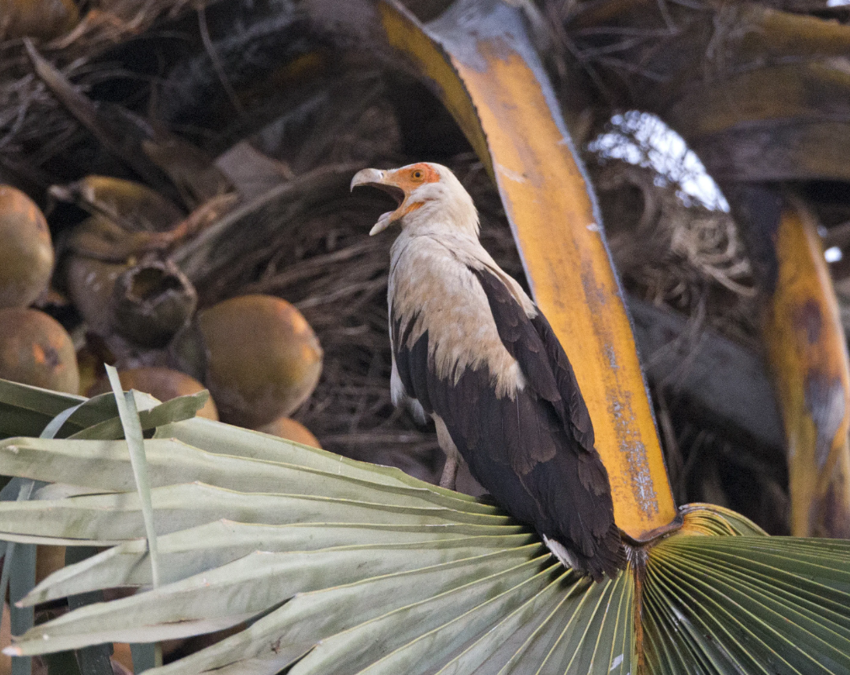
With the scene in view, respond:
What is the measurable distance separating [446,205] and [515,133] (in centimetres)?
53

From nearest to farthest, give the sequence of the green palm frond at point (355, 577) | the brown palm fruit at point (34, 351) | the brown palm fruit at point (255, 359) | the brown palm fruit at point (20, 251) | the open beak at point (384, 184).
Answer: the green palm frond at point (355, 577) < the open beak at point (384, 184) < the brown palm fruit at point (34, 351) < the brown palm fruit at point (20, 251) < the brown palm fruit at point (255, 359)

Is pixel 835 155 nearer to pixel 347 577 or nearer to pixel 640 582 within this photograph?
pixel 640 582

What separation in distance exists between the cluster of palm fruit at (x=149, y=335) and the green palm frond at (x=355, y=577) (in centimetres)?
91

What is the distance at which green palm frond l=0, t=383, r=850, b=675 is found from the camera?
0.75 metres

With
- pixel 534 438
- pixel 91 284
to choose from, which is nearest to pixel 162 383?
pixel 91 284

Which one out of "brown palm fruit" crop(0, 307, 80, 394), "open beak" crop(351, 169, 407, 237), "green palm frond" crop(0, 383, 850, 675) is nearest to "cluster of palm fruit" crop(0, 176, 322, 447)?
"brown palm fruit" crop(0, 307, 80, 394)

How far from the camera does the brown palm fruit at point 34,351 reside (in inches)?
67.1

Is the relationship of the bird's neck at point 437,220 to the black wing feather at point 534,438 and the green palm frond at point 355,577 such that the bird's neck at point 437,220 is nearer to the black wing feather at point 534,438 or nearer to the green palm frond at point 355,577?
the black wing feather at point 534,438

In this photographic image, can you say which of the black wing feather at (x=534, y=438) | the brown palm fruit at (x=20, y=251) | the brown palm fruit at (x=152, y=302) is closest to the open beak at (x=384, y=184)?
the black wing feather at (x=534, y=438)

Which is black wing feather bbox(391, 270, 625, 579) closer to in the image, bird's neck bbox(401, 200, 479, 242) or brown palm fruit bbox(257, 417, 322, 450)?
bird's neck bbox(401, 200, 479, 242)

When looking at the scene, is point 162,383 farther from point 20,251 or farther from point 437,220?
point 437,220

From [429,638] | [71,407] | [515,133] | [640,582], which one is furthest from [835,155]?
[71,407]

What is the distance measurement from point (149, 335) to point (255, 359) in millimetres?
268

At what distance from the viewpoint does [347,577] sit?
2.89ft
